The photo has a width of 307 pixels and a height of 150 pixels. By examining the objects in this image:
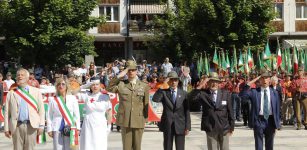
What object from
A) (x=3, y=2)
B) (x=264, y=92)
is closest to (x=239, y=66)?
(x=3, y=2)

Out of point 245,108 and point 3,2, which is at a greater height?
point 3,2

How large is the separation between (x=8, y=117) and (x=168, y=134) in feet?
9.99

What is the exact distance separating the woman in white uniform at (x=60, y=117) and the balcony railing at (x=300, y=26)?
42.2 m

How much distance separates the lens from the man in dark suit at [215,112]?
12.2 metres

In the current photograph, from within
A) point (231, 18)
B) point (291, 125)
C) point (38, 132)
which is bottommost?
point (291, 125)

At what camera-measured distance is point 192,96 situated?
1223 cm

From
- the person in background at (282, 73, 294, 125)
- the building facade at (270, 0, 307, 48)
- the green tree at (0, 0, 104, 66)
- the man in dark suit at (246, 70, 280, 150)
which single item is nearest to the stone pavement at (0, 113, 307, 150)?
the person in background at (282, 73, 294, 125)

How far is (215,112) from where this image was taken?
1227 centimetres

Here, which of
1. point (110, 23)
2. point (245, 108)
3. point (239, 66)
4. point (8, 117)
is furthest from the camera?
point (110, 23)

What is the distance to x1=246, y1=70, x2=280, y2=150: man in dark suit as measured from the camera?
41.6ft

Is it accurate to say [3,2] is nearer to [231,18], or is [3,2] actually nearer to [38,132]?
[231,18]

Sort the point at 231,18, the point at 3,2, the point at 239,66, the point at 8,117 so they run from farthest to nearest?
the point at 231,18 → the point at 3,2 → the point at 239,66 → the point at 8,117

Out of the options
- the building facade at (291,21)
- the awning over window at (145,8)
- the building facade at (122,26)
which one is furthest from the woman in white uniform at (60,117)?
the building facade at (291,21)

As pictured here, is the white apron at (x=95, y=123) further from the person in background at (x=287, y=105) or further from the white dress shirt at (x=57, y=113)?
the person in background at (x=287, y=105)
